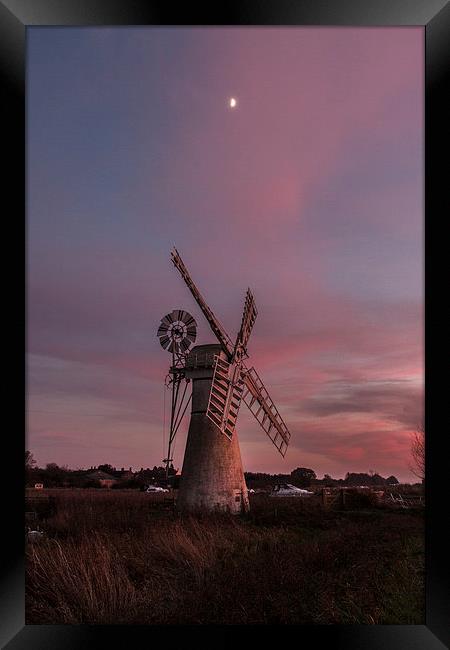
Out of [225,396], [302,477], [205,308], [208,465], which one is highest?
[205,308]

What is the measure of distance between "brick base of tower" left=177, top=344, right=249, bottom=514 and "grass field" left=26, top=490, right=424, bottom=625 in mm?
2467

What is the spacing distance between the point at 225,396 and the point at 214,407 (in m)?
0.39

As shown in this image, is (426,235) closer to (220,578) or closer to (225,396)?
(220,578)

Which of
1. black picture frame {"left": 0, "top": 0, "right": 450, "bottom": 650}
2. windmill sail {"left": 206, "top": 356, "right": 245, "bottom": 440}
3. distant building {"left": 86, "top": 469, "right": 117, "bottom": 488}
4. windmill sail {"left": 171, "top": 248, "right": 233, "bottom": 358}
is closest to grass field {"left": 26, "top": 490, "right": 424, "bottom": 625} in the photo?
black picture frame {"left": 0, "top": 0, "right": 450, "bottom": 650}

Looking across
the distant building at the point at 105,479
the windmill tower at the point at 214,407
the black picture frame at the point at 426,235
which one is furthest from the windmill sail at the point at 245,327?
the black picture frame at the point at 426,235

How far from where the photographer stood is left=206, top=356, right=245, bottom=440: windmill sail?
492 inches

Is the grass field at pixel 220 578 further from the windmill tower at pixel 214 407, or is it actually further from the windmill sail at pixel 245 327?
the windmill sail at pixel 245 327

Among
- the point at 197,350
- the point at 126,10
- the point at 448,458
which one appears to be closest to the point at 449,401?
the point at 448,458

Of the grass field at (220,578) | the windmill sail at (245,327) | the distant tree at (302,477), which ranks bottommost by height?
the distant tree at (302,477)

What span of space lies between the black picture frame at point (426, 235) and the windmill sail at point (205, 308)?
8506 millimetres

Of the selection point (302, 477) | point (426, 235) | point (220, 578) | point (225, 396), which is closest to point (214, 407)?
point (225, 396)

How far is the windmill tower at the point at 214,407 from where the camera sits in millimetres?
12539

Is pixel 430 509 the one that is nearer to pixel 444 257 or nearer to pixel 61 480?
pixel 444 257

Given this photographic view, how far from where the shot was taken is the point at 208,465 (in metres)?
12.6
